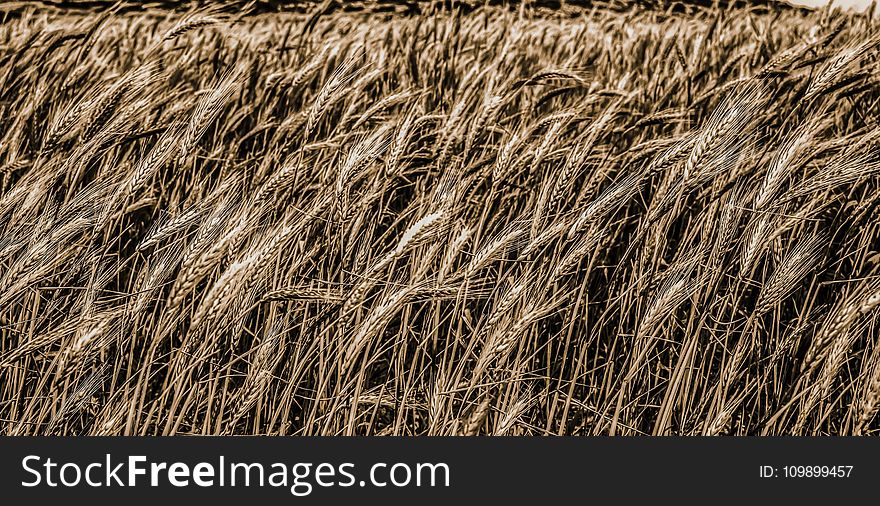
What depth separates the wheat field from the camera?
1.45m

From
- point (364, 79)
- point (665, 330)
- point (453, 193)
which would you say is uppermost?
point (364, 79)

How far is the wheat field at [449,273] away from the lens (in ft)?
4.75

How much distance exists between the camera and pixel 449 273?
1504mm

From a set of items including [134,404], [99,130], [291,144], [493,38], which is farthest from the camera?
[493,38]

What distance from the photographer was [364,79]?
184cm

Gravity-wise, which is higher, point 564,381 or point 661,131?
point 661,131

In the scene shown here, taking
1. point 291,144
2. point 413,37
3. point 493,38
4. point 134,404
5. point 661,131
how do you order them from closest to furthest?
1. point 134,404
2. point 291,144
3. point 661,131
4. point 413,37
5. point 493,38

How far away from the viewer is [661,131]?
1.96 m

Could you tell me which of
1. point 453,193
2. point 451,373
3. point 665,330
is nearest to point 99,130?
point 453,193

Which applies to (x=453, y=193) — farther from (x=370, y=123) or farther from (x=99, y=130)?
(x=99, y=130)

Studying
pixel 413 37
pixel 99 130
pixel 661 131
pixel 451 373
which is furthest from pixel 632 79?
pixel 99 130

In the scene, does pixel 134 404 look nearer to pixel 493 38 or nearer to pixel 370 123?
pixel 370 123

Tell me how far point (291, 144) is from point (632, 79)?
3.98 feet

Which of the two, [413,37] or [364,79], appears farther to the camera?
[413,37]
